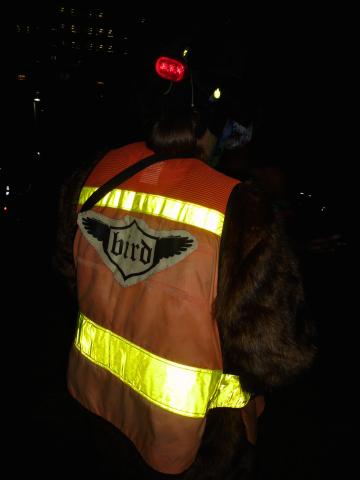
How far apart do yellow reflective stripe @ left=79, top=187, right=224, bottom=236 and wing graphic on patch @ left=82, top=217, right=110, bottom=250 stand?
8cm

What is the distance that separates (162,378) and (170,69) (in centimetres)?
116

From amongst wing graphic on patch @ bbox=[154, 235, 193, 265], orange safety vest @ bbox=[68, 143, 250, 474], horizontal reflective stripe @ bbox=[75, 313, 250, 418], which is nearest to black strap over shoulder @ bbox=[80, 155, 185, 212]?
orange safety vest @ bbox=[68, 143, 250, 474]

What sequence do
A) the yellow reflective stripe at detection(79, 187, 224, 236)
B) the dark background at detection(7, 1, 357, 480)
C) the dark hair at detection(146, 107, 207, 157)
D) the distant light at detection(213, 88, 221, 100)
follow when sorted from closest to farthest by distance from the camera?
the yellow reflective stripe at detection(79, 187, 224, 236) → the dark hair at detection(146, 107, 207, 157) → the distant light at detection(213, 88, 221, 100) → the dark background at detection(7, 1, 357, 480)

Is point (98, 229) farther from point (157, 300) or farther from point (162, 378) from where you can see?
point (162, 378)

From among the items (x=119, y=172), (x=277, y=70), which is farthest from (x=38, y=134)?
(x=119, y=172)

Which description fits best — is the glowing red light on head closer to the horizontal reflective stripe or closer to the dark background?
the dark background

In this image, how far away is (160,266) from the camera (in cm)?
117

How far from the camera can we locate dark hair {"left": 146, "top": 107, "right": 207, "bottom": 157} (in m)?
1.22

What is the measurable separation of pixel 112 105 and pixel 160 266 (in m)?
11.8

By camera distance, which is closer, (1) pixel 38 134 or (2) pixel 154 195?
(2) pixel 154 195

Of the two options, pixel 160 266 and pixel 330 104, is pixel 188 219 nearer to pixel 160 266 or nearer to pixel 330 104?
pixel 160 266

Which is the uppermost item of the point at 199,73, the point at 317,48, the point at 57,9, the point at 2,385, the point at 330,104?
the point at 57,9

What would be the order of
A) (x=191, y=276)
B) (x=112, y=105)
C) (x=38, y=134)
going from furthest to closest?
(x=112, y=105)
(x=38, y=134)
(x=191, y=276)

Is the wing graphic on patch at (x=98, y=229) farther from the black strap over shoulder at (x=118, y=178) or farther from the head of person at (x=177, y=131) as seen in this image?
the head of person at (x=177, y=131)
